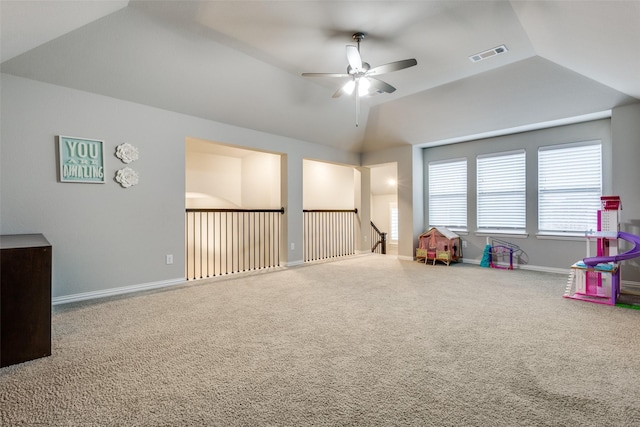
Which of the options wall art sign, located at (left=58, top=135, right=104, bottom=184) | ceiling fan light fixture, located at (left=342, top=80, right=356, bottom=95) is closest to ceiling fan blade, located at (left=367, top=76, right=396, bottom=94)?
ceiling fan light fixture, located at (left=342, top=80, right=356, bottom=95)

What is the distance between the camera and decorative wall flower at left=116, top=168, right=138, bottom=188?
3.88 meters

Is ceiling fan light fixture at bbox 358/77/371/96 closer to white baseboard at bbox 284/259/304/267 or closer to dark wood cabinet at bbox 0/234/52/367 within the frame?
white baseboard at bbox 284/259/304/267

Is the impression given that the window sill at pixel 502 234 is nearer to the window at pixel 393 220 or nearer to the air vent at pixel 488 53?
the air vent at pixel 488 53

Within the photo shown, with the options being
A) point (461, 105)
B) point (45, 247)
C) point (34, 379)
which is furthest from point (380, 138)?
point (34, 379)

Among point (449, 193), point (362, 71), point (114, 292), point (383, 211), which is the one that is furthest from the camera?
point (383, 211)

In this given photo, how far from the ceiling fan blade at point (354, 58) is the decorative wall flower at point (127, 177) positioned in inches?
121

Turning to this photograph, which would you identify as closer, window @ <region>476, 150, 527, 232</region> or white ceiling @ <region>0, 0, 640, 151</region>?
white ceiling @ <region>0, 0, 640, 151</region>

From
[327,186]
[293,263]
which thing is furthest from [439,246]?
[327,186]

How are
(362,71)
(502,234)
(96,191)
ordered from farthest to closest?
1. (502,234)
2. (96,191)
3. (362,71)

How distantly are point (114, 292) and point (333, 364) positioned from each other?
3.24 metres

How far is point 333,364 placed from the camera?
208 cm

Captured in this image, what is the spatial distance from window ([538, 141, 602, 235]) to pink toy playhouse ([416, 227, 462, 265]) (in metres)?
1.46

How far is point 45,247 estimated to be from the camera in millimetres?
2275

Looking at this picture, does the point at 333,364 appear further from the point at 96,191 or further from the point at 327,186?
the point at 327,186
